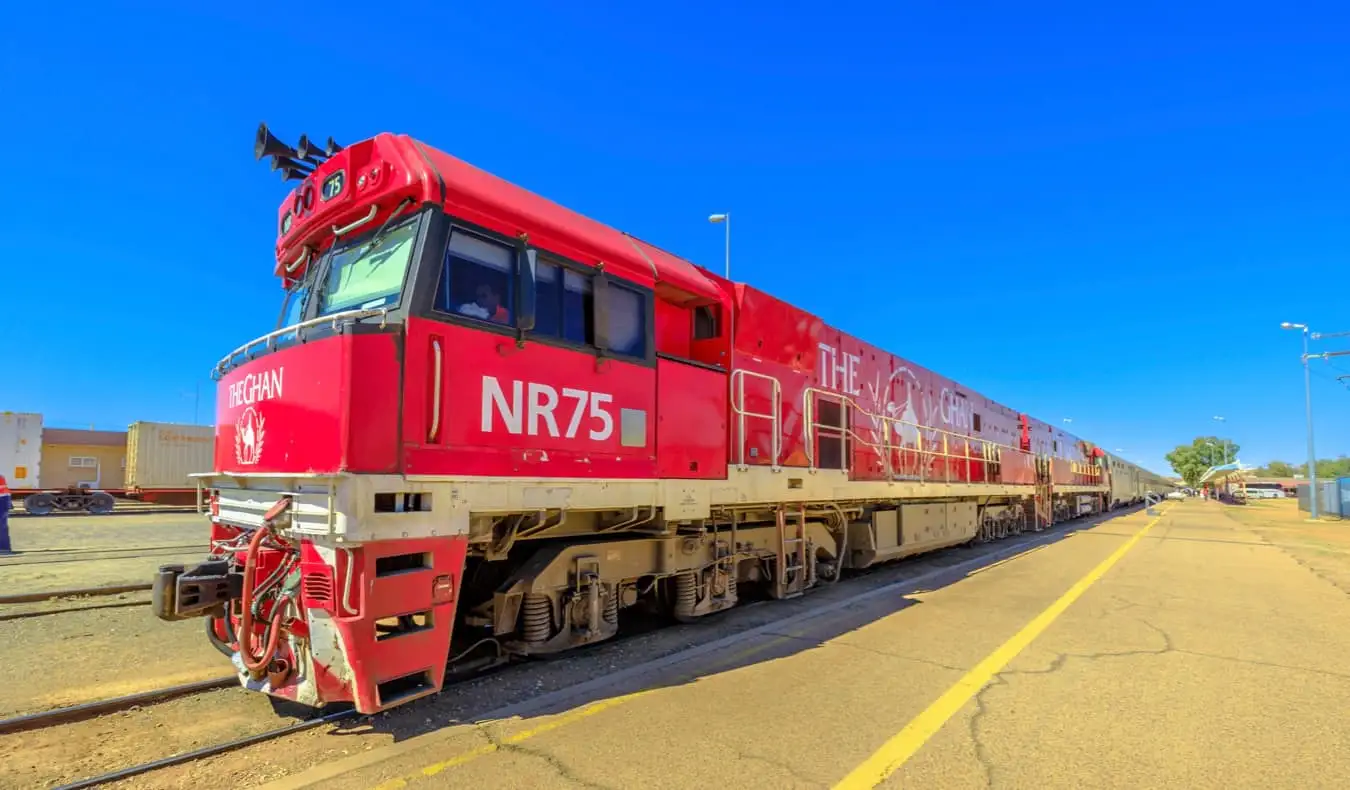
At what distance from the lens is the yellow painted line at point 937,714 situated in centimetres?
370

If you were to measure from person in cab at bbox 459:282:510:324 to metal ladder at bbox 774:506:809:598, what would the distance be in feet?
14.6

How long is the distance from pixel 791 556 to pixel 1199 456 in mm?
117287

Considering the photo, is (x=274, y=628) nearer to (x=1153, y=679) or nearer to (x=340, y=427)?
(x=340, y=427)

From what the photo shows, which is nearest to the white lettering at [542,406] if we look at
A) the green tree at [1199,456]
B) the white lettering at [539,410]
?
the white lettering at [539,410]

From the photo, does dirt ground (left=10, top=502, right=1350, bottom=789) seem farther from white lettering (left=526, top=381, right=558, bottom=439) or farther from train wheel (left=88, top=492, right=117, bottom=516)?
train wheel (left=88, top=492, right=117, bottom=516)

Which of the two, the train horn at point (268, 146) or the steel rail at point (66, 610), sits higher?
the train horn at point (268, 146)

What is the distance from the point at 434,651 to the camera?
14.0ft

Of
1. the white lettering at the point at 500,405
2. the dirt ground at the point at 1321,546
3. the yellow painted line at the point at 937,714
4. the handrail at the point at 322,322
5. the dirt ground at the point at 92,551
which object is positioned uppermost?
the handrail at the point at 322,322

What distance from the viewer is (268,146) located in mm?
5676

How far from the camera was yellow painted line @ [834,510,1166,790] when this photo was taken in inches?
146

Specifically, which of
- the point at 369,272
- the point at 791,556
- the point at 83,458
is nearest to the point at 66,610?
the point at 369,272

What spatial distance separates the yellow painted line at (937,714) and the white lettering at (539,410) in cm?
289

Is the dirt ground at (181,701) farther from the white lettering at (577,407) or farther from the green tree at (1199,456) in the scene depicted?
the green tree at (1199,456)

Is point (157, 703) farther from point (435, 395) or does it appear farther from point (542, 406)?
point (542, 406)
